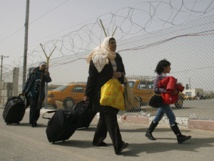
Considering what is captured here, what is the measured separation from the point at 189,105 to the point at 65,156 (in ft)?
32.1

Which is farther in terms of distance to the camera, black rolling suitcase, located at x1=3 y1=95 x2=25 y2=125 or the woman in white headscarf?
black rolling suitcase, located at x1=3 y1=95 x2=25 y2=125

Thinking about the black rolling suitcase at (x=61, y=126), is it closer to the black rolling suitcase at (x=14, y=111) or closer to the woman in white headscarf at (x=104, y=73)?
the woman in white headscarf at (x=104, y=73)

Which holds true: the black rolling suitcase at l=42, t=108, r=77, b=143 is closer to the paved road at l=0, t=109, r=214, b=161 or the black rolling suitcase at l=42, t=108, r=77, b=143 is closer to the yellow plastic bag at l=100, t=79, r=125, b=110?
the paved road at l=0, t=109, r=214, b=161

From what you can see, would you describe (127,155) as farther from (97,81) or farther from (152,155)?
(97,81)

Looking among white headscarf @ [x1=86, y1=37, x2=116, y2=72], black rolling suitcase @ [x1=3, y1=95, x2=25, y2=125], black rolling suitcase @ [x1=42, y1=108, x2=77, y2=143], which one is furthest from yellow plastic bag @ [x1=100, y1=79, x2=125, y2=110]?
black rolling suitcase @ [x1=3, y1=95, x2=25, y2=125]

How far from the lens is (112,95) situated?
4.42 meters

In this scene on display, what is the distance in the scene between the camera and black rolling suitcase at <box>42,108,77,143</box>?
5.01m

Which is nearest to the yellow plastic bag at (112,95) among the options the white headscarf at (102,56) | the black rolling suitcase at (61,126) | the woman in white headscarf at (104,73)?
the woman in white headscarf at (104,73)

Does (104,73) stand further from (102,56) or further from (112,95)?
(112,95)

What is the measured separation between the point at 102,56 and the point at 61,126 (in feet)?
4.58

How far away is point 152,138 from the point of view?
17.7ft

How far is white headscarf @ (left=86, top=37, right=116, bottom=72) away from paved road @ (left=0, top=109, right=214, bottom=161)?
1297 mm

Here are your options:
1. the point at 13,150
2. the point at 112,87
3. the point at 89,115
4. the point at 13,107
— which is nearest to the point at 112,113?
the point at 112,87

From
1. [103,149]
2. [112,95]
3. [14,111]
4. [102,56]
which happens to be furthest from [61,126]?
[14,111]
